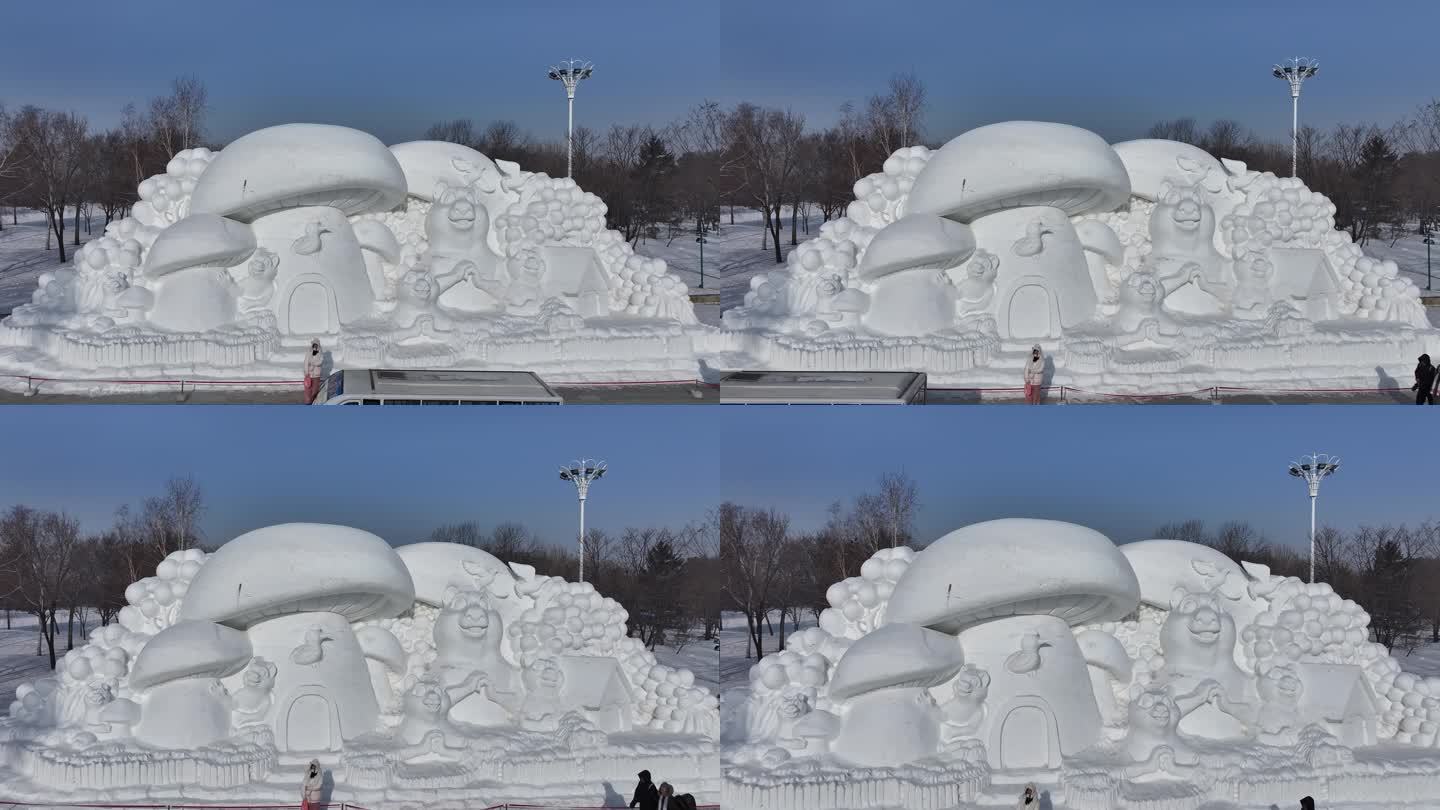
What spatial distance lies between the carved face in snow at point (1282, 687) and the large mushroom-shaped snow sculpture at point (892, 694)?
12.6 feet

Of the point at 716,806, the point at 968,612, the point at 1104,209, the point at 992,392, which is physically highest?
the point at 1104,209

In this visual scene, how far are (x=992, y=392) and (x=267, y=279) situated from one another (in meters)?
9.72

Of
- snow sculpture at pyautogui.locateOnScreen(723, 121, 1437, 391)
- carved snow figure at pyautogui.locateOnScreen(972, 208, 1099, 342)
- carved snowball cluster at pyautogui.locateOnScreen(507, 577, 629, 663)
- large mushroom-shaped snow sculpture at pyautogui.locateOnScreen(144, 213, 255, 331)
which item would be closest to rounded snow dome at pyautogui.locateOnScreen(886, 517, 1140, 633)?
carved snowball cluster at pyautogui.locateOnScreen(507, 577, 629, 663)

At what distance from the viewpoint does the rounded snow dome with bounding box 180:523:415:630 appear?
27.5 meters

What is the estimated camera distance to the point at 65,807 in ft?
85.3

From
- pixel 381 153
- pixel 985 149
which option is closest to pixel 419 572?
pixel 381 153

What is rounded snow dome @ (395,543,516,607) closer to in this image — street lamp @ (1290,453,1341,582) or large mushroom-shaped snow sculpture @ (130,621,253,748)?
large mushroom-shaped snow sculpture @ (130,621,253,748)

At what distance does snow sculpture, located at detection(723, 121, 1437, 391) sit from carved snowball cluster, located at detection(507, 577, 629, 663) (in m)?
4.40

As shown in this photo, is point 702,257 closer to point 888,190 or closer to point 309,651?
point 888,190

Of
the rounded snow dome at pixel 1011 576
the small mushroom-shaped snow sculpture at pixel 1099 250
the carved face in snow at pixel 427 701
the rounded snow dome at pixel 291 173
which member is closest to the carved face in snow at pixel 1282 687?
the rounded snow dome at pixel 1011 576

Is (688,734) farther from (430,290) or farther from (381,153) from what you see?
(381,153)

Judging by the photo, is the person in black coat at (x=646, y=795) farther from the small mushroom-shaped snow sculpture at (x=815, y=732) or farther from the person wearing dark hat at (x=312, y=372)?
the person wearing dark hat at (x=312, y=372)

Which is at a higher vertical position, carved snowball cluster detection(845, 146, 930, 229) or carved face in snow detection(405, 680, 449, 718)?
carved snowball cluster detection(845, 146, 930, 229)

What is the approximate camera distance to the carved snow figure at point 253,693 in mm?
27500
